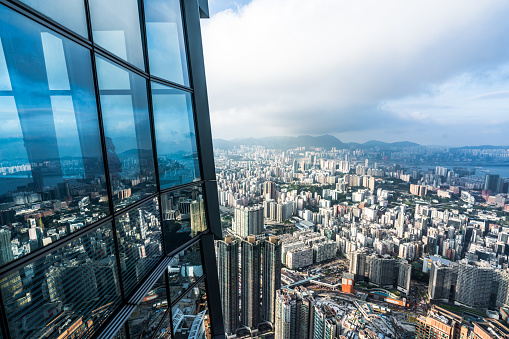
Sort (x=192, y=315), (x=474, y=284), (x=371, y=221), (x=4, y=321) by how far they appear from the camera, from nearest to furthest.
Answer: (x=4, y=321) → (x=192, y=315) → (x=474, y=284) → (x=371, y=221)

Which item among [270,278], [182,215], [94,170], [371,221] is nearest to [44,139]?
[94,170]

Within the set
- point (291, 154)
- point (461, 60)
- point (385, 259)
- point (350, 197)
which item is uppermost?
point (461, 60)

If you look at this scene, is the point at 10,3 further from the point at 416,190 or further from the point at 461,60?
the point at 461,60

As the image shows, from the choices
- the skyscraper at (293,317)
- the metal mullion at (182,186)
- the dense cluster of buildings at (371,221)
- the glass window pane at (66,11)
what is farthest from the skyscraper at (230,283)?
the glass window pane at (66,11)

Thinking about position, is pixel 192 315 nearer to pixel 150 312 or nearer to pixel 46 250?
pixel 150 312

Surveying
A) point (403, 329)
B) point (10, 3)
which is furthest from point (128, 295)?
point (403, 329)

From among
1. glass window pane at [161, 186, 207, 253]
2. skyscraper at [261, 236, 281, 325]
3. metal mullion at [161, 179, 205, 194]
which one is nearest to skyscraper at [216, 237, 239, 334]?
skyscraper at [261, 236, 281, 325]
